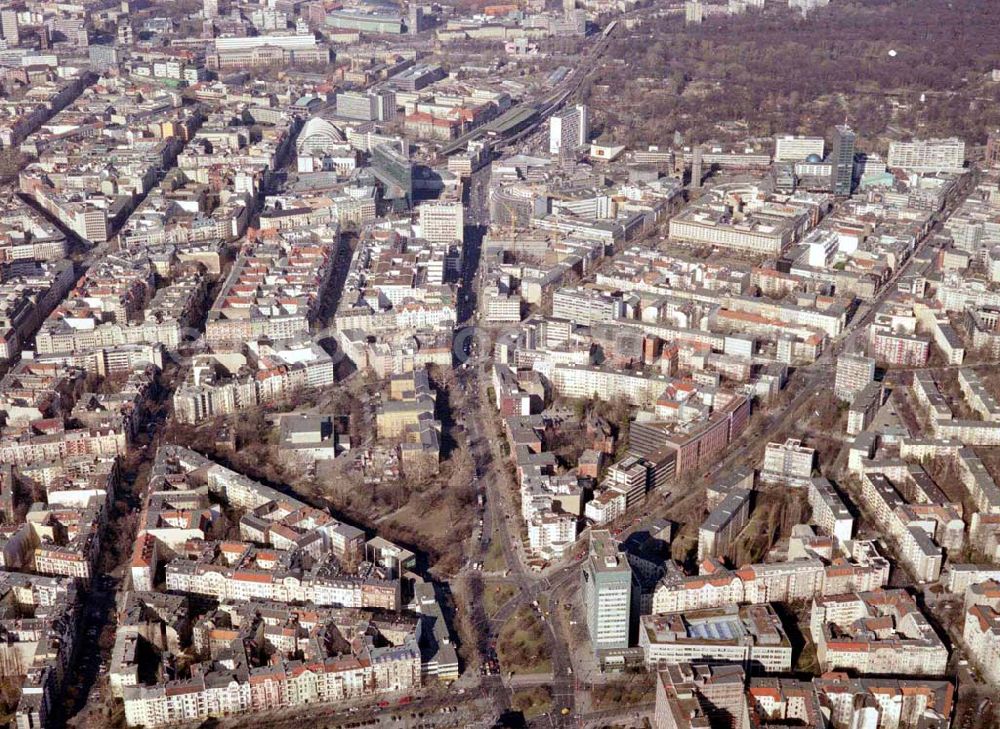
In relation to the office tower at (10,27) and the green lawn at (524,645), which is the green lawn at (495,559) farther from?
the office tower at (10,27)

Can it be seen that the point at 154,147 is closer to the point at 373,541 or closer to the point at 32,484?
the point at 32,484

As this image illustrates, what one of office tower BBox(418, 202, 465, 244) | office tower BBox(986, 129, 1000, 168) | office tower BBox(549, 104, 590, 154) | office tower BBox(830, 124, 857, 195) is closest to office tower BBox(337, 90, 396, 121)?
office tower BBox(549, 104, 590, 154)

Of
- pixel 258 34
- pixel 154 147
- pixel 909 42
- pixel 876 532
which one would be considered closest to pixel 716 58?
pixel 909 42

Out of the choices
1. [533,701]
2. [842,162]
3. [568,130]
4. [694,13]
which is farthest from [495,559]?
[694,13]

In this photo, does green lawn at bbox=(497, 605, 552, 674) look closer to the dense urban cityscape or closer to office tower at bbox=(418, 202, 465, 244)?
the dense urban cityscape

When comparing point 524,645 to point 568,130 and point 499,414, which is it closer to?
point 499,414
